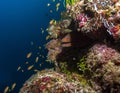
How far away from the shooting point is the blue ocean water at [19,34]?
2738cm

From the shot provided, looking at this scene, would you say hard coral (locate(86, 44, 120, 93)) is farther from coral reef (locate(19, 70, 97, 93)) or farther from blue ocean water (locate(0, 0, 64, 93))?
blue ocean water (locate(0, 0, 64, 93))

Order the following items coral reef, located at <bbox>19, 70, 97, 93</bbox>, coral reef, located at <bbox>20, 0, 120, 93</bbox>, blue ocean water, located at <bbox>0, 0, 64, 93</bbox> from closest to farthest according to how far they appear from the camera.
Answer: coral reef, located at <bbox>19, 70, 97, 93</bbox>
coral reef, located at <bbox>20, 0, 120, 93</bbox>
blue ocean water, located at <bbox>0, 0, 64, 93</bbox>

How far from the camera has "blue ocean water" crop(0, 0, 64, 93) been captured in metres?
27.4

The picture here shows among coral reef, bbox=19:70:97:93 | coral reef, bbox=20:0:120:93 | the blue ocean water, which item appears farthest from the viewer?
the blue ocean water

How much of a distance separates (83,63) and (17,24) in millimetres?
35397

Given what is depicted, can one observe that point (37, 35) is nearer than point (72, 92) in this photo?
No

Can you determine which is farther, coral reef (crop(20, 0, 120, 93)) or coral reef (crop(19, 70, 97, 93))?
coral reef (crop(20, 0, 120, 93))

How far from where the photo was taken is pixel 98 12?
585 centimetres

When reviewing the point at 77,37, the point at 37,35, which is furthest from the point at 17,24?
the point at 77,37

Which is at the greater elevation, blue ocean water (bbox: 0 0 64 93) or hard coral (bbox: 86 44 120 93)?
hard coral (bbox: 86 44 120 93)

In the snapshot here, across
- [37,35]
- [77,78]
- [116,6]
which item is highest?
[116,6]

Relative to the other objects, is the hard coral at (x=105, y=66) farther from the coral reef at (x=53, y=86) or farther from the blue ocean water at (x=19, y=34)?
the blue ocean water at (x=19, y=34)

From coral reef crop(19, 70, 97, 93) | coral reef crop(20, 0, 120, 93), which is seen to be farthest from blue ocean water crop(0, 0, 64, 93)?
coral reef crop(19, 70, 97, 93)

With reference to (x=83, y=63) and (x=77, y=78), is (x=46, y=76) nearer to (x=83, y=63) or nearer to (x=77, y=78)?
(x=77, y=78)
